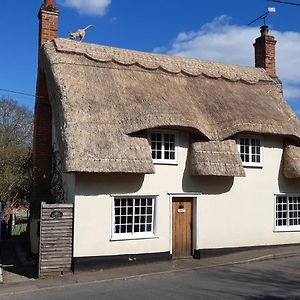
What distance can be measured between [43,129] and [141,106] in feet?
15.0

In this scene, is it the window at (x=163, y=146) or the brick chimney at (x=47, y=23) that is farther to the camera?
the brick chimney at (x=47, y=23)

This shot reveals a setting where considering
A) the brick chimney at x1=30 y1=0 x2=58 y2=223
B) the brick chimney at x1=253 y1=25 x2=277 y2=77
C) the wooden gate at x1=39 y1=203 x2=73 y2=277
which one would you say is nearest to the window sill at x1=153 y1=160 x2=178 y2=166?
the wooden gate at x1=39 y1=203 x2=73 y2=277

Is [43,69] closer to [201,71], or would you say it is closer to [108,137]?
[108,137]

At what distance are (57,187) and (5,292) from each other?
5108mm

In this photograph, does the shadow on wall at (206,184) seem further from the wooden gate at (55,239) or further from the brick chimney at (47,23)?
the brick chimney at (47,23)

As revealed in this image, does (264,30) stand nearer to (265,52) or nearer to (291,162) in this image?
(265,52)

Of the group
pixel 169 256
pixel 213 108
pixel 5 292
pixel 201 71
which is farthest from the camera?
pixel 201 71

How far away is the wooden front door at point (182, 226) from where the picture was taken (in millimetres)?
15594

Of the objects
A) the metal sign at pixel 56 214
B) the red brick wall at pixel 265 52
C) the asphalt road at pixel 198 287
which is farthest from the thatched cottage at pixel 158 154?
the red brick wall at pixel 265 52

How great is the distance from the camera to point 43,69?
16.9 meters

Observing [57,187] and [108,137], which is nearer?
[108,137]

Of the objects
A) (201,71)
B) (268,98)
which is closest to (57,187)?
(201,71)

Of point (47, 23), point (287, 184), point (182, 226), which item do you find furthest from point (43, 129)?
point (287, 184)

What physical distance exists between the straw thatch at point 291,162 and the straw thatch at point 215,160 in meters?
2.48
